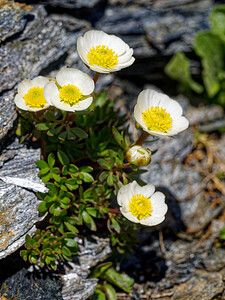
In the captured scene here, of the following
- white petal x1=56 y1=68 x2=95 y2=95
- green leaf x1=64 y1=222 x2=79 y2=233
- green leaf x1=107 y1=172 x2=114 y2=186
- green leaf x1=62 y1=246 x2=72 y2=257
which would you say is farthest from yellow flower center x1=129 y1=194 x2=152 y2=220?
white petal x1=56 y1=68 x2=95 y2=95

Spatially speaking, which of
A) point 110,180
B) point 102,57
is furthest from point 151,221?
point 102,57

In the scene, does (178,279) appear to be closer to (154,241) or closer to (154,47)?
(154,241)

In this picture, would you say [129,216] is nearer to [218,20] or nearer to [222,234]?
[222,234]

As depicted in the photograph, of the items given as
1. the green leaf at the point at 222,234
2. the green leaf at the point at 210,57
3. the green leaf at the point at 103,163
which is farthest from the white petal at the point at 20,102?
the green leaf at the point at 210,57

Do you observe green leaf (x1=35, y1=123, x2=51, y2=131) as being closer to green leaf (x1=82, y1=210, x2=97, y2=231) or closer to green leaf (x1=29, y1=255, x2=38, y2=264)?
green leaf (x1=82, y1=210, x2=97, y2=231)

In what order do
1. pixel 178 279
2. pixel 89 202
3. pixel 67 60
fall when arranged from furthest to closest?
pixel 67 60 < pixel 178 279 < pixel 89 202

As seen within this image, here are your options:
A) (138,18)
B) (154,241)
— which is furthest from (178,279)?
(138,18)
